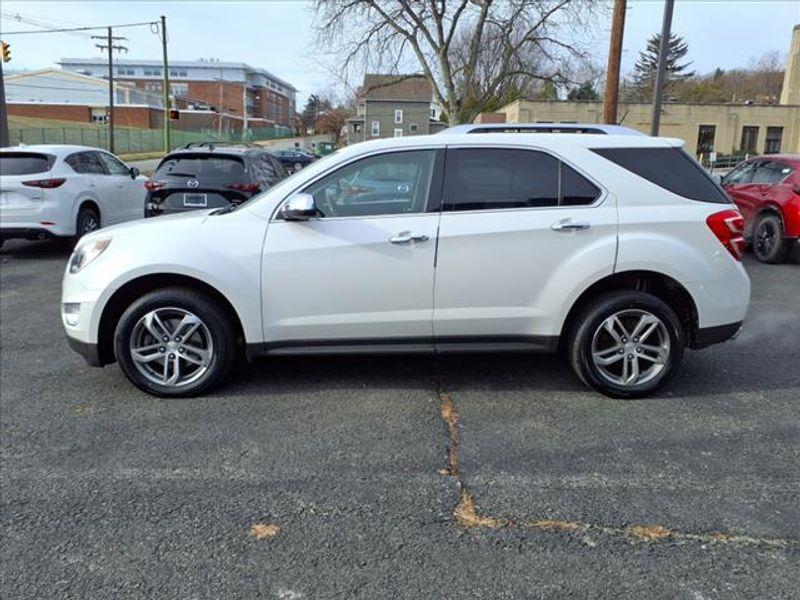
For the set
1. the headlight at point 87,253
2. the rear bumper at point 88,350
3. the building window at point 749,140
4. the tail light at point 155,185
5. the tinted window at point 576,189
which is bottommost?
the rear bumper at point 88,350

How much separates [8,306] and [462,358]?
16.9ft

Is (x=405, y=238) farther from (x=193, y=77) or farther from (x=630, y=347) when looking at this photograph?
(x=193, y=77)

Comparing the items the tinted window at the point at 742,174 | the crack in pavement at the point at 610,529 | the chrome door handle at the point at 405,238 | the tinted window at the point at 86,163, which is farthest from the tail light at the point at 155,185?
the tinted window at the point at 742,174

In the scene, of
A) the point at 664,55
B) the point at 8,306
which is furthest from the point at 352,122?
the point at 8,306

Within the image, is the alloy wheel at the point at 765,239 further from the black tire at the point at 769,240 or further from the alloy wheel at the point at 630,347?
the alloy wheel at the point at 630,347

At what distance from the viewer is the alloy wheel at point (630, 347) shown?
4.50 meters

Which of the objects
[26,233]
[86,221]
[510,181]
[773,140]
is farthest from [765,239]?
[773,140]

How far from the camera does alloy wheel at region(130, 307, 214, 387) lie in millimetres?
4496

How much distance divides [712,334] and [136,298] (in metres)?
3.95

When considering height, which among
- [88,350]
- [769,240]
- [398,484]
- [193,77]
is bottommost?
[398,484]

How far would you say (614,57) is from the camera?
1523cm

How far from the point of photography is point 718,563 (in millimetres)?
2773

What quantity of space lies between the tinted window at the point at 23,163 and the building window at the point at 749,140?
171ft

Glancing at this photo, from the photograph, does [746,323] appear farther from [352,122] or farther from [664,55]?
[352,122]
